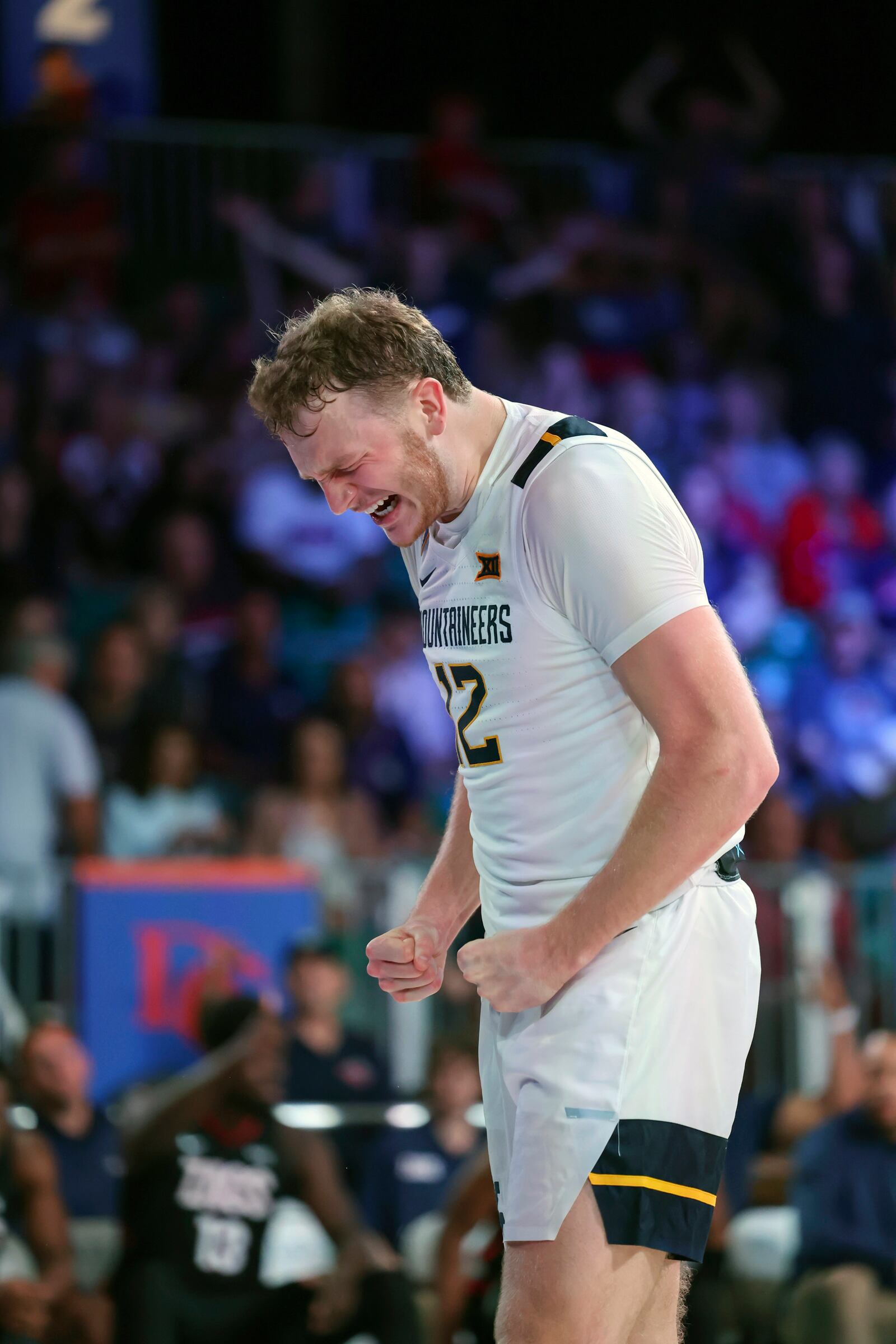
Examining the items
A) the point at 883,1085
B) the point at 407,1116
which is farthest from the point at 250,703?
the point at 883,1085

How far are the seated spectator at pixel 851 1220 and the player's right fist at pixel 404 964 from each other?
4088mm

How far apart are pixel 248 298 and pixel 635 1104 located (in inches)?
413

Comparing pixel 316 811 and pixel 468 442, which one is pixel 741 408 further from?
pixel 468 442

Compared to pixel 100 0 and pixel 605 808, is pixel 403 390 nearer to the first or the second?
pixel 605 808

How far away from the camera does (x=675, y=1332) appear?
2760mm

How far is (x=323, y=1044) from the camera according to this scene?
727 cm

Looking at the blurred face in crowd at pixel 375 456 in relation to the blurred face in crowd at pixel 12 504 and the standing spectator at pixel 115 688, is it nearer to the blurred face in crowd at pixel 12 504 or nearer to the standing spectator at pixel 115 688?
the standing spectator at pixel 115 688

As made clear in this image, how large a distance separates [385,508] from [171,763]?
5.71 m

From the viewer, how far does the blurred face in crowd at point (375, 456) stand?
2.73 meters

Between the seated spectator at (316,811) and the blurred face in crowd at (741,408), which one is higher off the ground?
the blurred face in crowd at (741,408)

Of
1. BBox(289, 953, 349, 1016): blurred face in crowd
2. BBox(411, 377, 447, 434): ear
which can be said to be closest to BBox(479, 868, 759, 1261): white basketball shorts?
BBox(411, 377, 447, 434): ear

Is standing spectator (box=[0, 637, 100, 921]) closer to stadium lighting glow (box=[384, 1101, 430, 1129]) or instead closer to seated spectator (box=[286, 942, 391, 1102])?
seated spectator (box=[286, 942, 391, 1102])

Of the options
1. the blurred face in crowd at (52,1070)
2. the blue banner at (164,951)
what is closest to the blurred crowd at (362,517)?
the blue banner at (164,951)

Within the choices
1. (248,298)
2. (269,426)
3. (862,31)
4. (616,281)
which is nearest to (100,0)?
(248,298)
